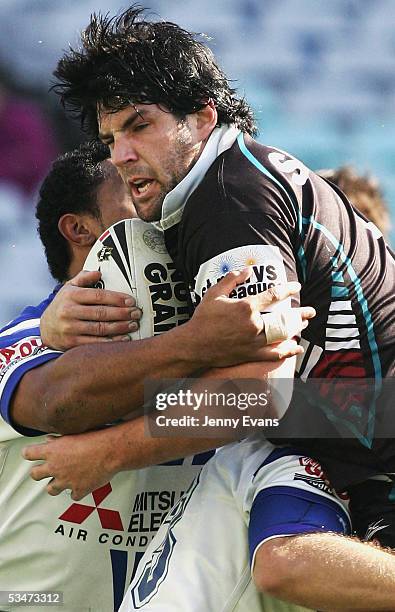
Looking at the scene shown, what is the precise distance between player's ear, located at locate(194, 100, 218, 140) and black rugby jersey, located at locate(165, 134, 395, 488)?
183 millimetres

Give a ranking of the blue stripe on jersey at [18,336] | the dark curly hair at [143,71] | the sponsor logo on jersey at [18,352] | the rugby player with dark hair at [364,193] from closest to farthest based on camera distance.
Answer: the dark curly hair at [143,71] → the sponsor logo on jersey at [18,352] → the blue stripe on jersey at [18,336] → the rugby player with dark hair at [364,193]

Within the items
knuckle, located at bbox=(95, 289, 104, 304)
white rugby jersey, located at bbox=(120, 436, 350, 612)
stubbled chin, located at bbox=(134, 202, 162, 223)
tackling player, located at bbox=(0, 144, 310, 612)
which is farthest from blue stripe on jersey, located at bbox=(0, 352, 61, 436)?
white rugby jersey, located at bbox=(120, 436, 350, 612)

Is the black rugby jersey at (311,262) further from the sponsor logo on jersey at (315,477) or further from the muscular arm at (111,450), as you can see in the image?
the muscular arm at (111,450)

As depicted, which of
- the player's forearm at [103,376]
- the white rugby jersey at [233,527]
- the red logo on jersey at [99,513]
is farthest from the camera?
the red logo on jersey at [99,513]

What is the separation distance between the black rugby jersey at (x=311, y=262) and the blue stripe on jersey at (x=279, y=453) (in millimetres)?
36

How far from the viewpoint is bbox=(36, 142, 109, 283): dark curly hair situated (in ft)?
13.7

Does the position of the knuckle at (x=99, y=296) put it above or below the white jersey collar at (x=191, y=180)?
below

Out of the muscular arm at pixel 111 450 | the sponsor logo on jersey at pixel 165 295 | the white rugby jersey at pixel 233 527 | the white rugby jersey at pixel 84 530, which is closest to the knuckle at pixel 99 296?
the sponsor logo on jersey at pixel 165 295

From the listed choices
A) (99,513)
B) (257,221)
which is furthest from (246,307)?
(99,513)

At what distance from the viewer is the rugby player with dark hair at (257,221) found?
269cm

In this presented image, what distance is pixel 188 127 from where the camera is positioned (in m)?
3.12

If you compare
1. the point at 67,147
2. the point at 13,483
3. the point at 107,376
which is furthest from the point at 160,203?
the point at 67,147

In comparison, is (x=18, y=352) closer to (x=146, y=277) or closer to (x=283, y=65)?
(x=146, y=277)

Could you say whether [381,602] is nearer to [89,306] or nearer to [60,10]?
[89,306]
